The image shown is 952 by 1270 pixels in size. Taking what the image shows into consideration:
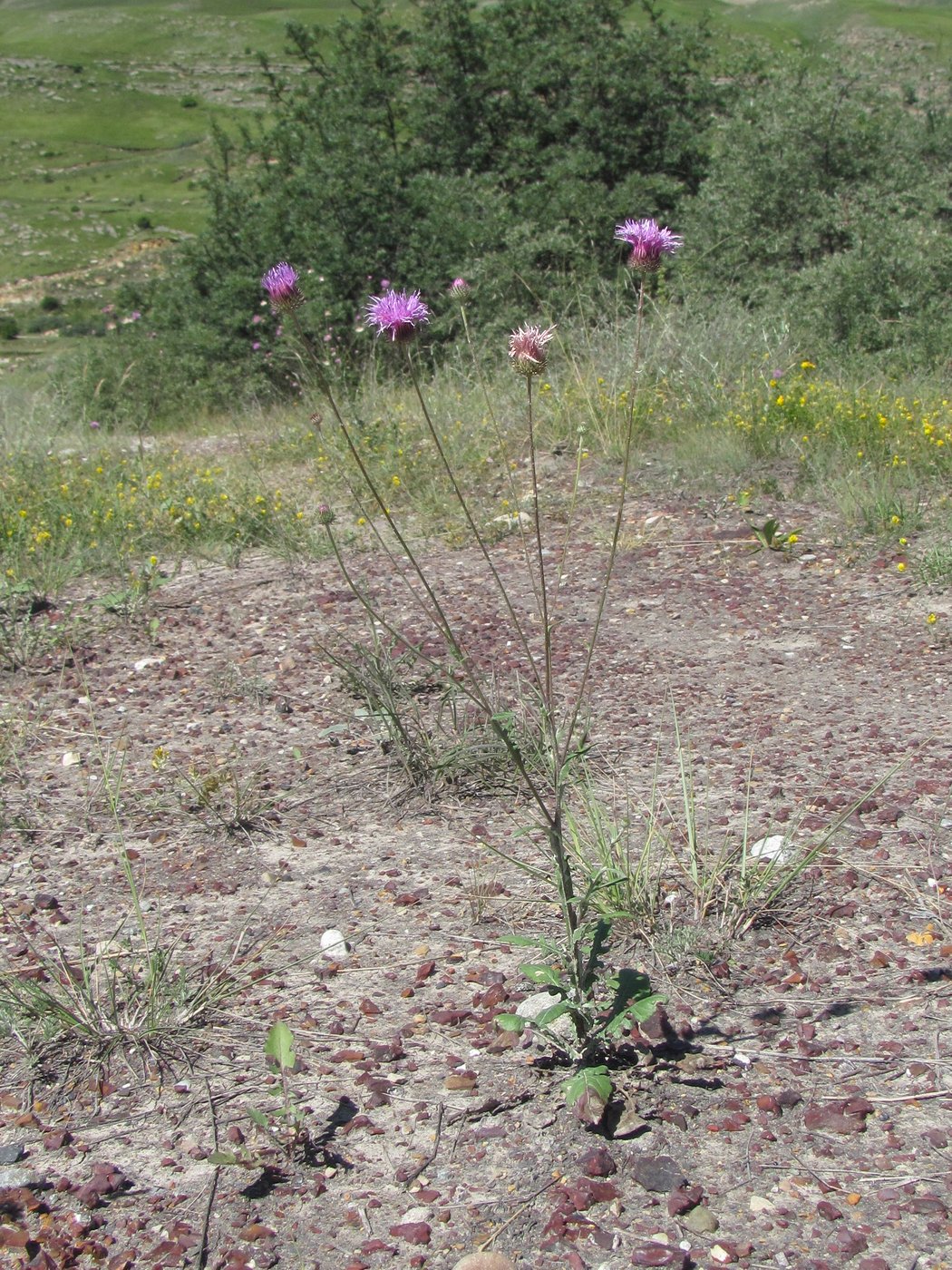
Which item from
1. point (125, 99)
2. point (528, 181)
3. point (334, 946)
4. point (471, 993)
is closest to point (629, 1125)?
point (471, 993)

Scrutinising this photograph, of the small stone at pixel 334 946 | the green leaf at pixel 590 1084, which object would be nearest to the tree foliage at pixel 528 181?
the small stone at pixel 334 946

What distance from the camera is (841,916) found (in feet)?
7.39

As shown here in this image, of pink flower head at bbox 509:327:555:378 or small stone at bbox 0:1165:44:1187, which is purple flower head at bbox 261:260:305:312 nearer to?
pink flower head at bbox 509:327:555:378

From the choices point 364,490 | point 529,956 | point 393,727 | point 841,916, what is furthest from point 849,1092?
point 364,490

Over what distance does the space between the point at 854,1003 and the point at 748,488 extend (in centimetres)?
317

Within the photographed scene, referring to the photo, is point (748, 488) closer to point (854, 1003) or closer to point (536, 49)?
point (854, 1003)

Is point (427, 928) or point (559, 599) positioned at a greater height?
point (427, 928)

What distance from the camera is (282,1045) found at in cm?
188

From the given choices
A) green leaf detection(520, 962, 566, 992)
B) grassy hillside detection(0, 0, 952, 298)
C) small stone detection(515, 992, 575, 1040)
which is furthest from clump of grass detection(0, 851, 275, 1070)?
grassy hillside detection(0, 0, 952, 298)

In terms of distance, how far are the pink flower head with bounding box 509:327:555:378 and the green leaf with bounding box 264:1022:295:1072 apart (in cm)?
114

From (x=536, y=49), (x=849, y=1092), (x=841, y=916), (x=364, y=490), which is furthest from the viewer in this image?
(x=536, y=49)

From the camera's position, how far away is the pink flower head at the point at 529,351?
1953 mm

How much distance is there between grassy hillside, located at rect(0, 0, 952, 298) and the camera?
15.9 meters

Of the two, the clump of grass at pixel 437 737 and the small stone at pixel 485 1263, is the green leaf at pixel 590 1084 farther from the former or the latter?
the clump of grass at pixel 437 737
